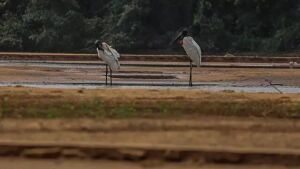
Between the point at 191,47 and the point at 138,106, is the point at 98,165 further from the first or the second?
the point at 191,47

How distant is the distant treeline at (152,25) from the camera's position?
41312 millimetres

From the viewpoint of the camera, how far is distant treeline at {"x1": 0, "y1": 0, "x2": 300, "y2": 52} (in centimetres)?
4131

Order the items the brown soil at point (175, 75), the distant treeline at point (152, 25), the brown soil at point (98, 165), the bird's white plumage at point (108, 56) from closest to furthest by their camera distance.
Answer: the brown soil at point (98, 165) → the bird's white plumage at point (108, 56) → the brown soil at point (175, 75) → the distant treeline at point (152, 25)

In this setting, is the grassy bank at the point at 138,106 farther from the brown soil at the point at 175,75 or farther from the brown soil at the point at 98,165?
the brown soil at the point at 175,75

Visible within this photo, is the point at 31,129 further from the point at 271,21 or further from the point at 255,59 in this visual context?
the point at 271,21

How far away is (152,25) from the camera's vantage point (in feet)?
146

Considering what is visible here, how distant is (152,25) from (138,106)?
33.5 metres

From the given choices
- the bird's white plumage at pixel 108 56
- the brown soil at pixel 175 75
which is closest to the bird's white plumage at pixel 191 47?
the bird's white plumage at pixel 108 56

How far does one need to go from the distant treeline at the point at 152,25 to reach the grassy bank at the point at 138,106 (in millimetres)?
28368

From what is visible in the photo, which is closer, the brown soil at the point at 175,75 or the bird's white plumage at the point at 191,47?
the bird's white plumage at the point at 191,47

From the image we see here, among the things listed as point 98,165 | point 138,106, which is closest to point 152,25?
point 138,106

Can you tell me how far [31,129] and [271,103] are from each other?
13.8 ft

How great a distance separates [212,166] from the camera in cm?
902

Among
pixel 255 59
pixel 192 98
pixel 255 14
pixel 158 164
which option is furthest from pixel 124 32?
pixel 158 164
